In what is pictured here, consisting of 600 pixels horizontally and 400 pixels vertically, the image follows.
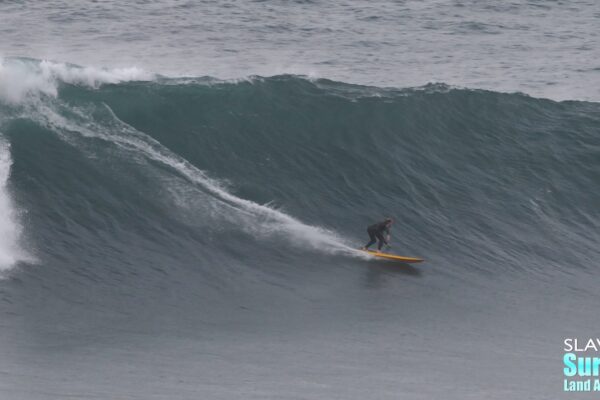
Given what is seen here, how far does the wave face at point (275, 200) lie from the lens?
23.7m

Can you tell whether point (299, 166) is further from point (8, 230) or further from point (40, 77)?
point (8, 230)

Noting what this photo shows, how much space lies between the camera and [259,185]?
29344 millimetres

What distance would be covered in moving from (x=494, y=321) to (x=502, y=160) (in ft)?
33.2

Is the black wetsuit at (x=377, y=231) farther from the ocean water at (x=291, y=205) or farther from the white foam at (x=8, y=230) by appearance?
the white foam at (x=8, y=230)

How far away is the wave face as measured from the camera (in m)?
23.7

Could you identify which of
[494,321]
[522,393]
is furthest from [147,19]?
[522,393]

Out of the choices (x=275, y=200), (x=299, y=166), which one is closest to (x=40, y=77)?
(x=299, y=166)

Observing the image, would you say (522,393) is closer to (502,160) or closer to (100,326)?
(100,326)

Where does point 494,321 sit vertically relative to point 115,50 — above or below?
below
